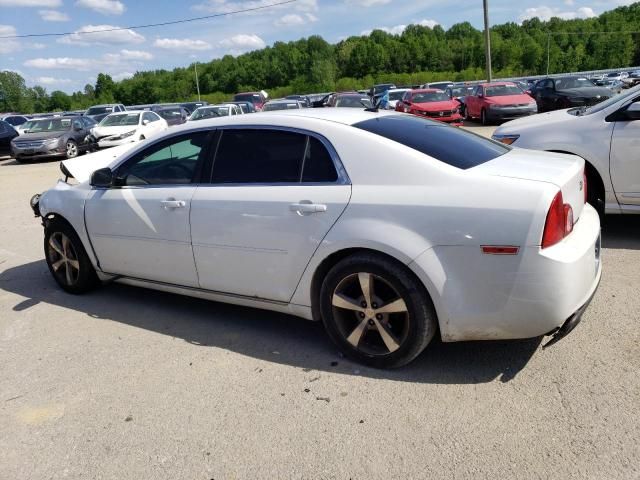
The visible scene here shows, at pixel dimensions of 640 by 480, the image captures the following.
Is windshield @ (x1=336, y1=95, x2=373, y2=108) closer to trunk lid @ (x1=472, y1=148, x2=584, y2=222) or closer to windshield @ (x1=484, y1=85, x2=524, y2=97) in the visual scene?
windshield @ (x1=484, y1=85, x2=524, y2=97)

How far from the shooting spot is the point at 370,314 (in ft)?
10.5

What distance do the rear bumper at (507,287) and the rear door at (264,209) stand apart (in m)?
0.72

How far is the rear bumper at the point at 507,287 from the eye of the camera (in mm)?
2760

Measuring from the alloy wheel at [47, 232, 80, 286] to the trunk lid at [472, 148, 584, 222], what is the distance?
3534 millimetres

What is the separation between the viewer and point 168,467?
257cm

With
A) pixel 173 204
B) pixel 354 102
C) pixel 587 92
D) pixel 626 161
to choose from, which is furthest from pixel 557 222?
pixel 587 92

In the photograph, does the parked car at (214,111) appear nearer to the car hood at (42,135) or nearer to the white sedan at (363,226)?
the car hood at (42,135)

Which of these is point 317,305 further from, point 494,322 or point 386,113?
point 386,113

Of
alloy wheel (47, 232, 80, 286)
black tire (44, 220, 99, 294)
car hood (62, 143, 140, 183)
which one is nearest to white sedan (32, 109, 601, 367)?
black tire (44, 220, 99, 294)

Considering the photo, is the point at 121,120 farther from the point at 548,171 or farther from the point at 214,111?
the point at 548,171

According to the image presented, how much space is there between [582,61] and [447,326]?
113 metres

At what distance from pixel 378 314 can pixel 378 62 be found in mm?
→ 127364

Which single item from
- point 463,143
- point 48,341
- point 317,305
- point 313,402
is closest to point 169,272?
point 48,341

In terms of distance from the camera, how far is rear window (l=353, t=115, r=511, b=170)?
10.7ft
